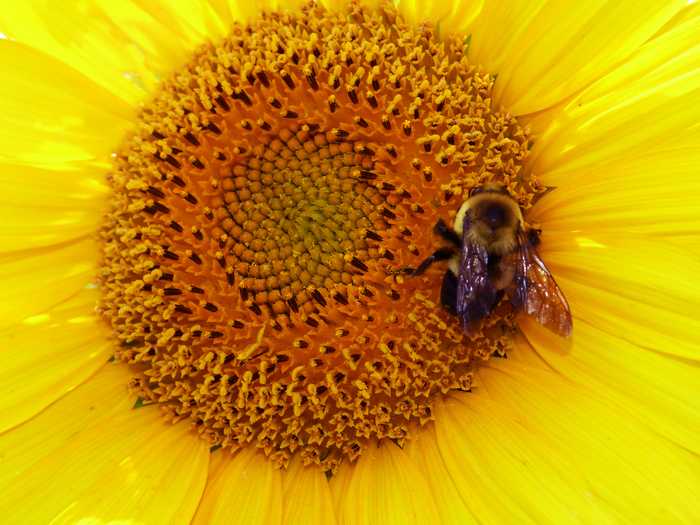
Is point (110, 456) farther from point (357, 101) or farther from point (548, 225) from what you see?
point (548, 225)

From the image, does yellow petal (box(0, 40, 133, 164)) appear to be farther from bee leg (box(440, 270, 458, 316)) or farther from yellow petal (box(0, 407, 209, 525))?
bee leg (box(440, 270, 458, 316))

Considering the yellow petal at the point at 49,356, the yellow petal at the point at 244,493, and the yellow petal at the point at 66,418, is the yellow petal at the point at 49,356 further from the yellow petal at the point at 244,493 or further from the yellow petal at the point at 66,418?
the yellow petal at the point at 244,493

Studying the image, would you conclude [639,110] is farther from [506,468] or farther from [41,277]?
[41,277]

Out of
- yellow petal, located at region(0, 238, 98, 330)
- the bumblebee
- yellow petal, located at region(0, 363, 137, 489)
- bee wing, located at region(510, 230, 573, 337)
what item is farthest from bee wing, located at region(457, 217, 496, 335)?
yellow petal, located at region(0, 238, 98, 330)

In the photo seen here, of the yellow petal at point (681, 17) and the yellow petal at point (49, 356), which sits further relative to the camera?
the yellow petal at point (49, 356)

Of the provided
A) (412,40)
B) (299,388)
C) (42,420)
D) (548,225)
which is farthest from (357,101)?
(42,420)

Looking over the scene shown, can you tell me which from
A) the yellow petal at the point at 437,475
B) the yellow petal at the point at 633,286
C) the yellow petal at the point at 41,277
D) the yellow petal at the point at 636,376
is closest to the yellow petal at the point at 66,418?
the yellow petal at the point at 41,277
